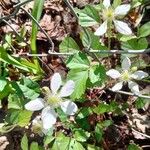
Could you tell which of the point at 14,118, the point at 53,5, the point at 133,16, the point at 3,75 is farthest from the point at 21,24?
the point at 14,118

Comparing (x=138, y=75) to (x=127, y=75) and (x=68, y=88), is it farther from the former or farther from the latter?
(x=68, y=88)

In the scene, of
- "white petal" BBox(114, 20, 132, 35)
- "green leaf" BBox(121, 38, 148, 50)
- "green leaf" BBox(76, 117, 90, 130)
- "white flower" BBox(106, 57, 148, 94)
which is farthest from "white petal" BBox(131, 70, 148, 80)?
"green leaf" BBox(76, 117, 90, 130)

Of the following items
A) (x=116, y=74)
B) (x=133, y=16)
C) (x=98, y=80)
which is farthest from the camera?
(x=133, y=16)

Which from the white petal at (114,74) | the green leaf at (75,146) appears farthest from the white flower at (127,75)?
the green leaf at (75,146)

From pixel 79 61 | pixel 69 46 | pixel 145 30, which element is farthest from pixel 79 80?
pixel 145 30

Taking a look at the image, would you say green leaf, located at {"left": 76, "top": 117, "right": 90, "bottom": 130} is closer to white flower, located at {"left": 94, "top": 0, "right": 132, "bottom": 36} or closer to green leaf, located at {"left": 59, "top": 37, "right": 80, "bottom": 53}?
green leaf, located at {"left": 59, "top": 37, "right": 80, "bottom": 53}

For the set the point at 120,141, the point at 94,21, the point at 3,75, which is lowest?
the point at 120,141

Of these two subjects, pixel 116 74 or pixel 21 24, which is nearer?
pixel 116 74

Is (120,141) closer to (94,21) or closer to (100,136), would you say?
(100,136)
